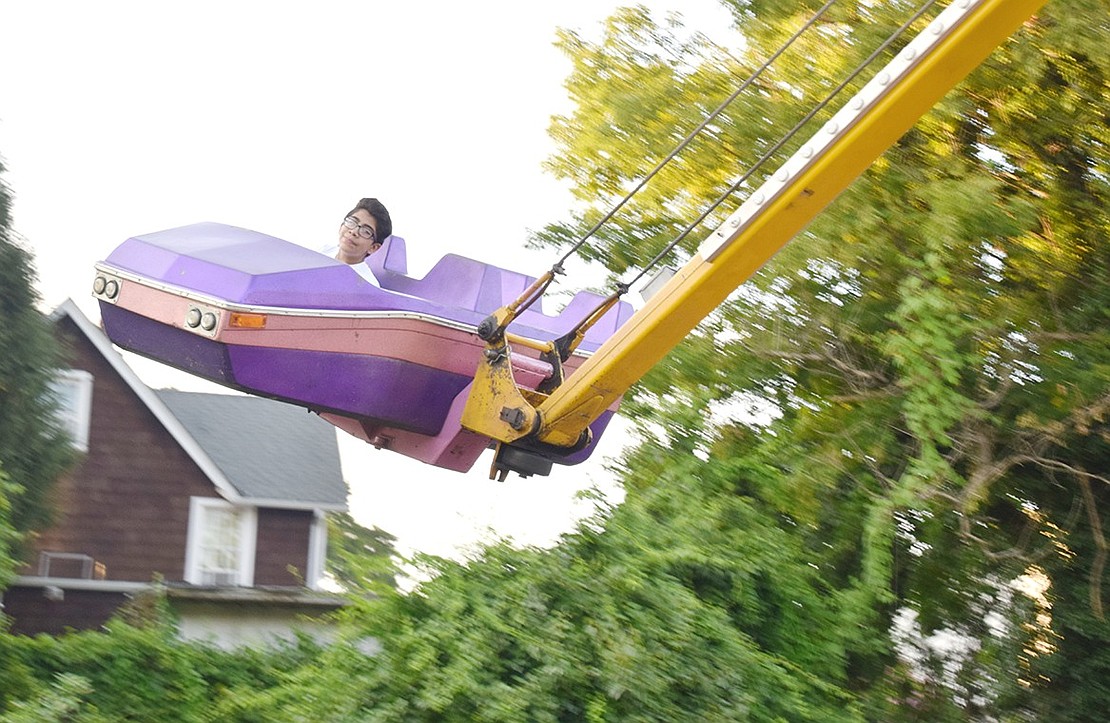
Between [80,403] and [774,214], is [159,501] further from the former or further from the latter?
[774,214]

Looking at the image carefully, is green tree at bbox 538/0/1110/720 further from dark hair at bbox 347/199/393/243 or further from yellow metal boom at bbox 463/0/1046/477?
dark hair at bbox 347/199/393/243

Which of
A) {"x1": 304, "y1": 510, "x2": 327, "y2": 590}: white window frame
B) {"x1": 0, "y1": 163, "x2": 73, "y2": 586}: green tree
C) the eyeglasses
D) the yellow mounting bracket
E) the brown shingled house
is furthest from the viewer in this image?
{"x1": 304, "y1": 510, "x2": 327, "y2": 590}: white window frame

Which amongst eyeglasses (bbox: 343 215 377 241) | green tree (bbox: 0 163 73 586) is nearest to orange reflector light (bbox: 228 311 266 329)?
eyeglasses (bbox: 343 215 377 241)

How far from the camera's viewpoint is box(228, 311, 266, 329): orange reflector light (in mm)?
5254

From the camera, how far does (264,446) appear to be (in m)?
18.0

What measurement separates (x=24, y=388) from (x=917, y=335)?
25.8 feet

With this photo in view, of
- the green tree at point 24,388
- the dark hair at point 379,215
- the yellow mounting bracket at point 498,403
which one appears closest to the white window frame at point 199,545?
the green tree at point 24,388

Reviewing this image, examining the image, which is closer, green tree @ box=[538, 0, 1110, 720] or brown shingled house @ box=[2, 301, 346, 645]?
green tree @ box=[538, 0, 1110, 720]

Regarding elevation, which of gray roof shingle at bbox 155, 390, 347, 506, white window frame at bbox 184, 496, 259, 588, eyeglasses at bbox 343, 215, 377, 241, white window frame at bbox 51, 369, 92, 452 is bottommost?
white window frame at bbox 184, 496, 259, 588

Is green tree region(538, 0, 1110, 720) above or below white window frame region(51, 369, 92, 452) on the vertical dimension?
above

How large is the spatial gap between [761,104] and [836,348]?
139cm

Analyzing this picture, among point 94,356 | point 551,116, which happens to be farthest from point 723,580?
point 94,356

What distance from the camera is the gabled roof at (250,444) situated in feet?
53.9

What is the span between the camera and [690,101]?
8461 millimetres
